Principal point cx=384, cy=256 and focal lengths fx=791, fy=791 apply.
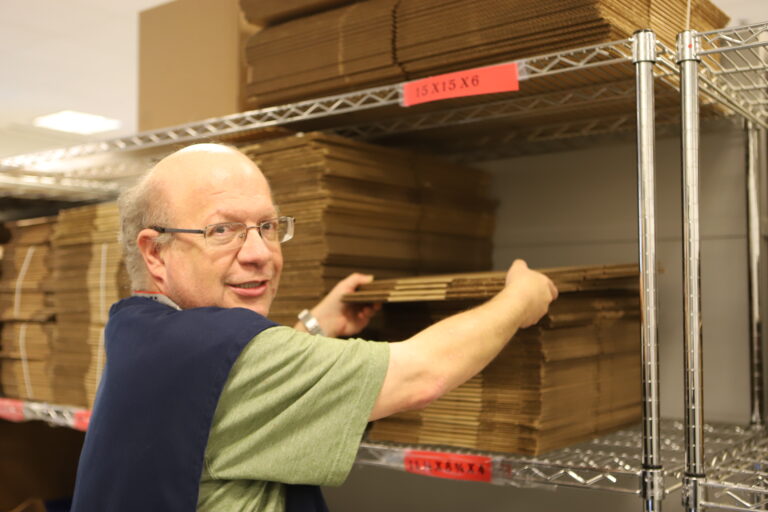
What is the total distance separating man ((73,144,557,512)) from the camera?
1268 millimetres

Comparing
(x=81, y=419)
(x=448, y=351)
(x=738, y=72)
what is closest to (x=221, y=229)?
(x=448, y=351)

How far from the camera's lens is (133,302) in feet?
4.97

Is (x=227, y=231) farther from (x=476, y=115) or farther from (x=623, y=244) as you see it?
(x=623, y=244)

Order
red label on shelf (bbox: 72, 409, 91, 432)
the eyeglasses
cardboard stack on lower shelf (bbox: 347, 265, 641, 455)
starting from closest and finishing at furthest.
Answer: the eyeglasses < cardboard stack on lower shelf (bbox: 347, 265, 641, 455) < red label on shelf (bbox: 72, 409, 91, 432)

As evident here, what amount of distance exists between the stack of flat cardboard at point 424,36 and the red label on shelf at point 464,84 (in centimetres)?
7

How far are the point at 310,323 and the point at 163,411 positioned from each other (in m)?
0.71

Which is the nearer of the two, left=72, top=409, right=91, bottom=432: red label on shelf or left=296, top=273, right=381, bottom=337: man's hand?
left=296, top=273, right=381, bottom=337: man's hand

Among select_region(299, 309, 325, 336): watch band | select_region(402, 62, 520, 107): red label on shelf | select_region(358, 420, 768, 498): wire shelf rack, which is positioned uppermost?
select_region(402, 62, 520, 107): red label on shelf

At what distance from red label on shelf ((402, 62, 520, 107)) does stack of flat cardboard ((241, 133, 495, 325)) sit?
37 cm

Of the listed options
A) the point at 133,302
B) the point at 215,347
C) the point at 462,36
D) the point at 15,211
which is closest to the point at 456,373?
the point at 215,347

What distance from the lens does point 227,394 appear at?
1286mm

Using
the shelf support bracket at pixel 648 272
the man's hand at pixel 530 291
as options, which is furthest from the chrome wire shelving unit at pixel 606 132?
the man's hand at pixel 530 291

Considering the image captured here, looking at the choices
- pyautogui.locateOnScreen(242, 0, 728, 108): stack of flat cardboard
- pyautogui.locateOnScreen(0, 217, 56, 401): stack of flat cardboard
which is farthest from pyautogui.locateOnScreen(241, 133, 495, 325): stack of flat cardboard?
pyautogui.locateOnScreen(0, 217, 56, 401): stack of flat cardboard

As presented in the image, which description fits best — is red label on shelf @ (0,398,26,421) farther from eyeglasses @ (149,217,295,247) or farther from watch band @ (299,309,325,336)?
eyeglasses @ (149,217,295,247)
